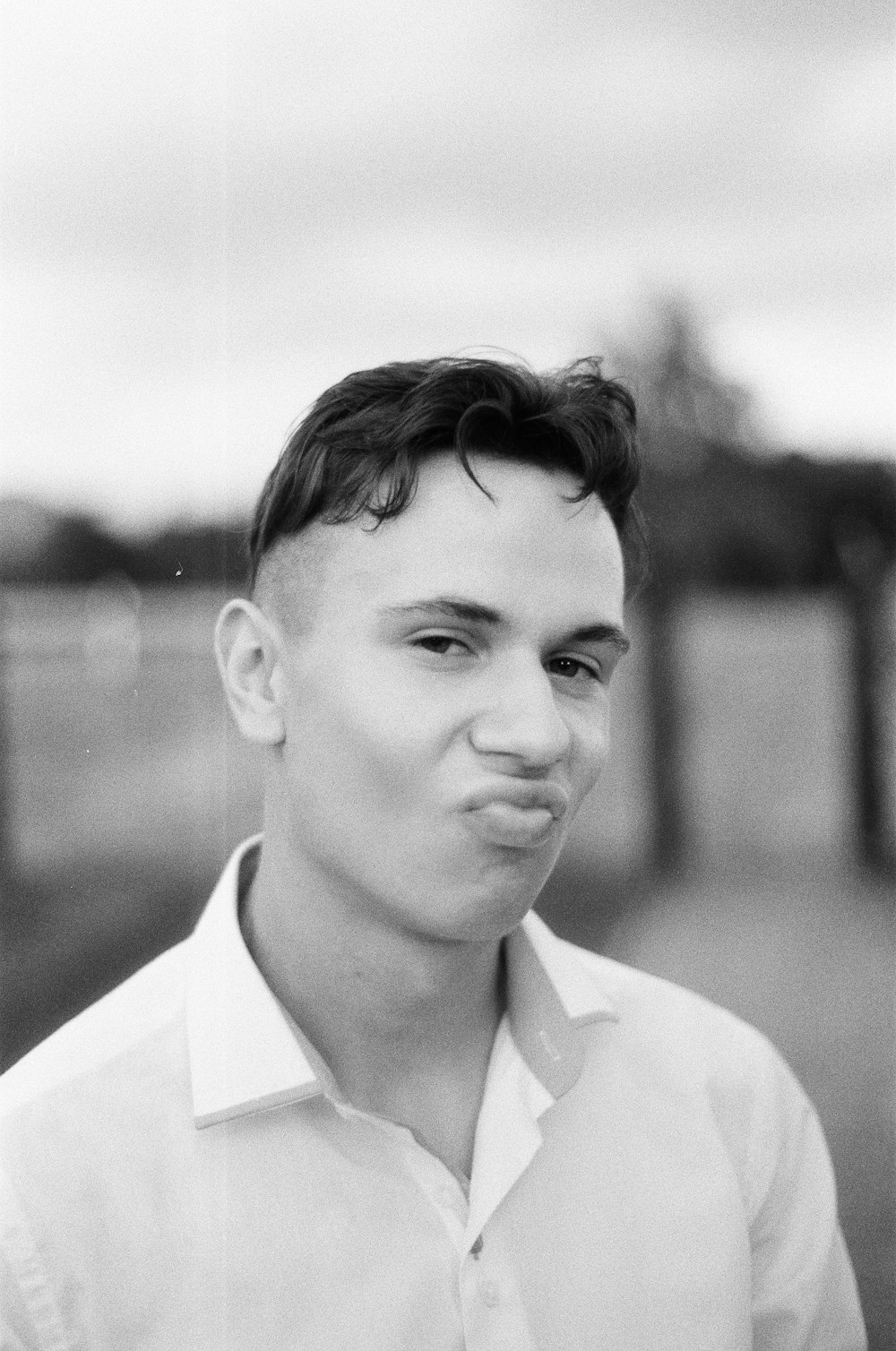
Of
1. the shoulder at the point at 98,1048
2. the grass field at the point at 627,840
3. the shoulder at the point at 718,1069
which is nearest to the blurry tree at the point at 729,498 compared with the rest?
the grass field at the point at 627,840

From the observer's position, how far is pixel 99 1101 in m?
0.93

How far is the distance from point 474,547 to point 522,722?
0.41ft

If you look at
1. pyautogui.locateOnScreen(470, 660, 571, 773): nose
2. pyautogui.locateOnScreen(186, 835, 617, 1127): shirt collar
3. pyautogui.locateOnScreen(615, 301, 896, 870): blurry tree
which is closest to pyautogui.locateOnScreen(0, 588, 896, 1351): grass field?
pyautogui.locateOnScreen(615, 301, 896, 870): blurry tree

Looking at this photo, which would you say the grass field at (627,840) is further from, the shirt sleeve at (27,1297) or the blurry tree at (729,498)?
the shirt sleeve at (27,1297)

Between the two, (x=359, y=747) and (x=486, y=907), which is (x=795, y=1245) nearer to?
(x=486, y=907)

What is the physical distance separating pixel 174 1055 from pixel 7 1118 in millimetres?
124

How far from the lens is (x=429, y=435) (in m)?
0.93

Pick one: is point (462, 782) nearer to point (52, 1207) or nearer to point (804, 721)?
point (52, 1207)

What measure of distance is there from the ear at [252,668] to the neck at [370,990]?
0.11 meters

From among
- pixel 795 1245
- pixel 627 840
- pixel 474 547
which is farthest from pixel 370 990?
pixel 627 840

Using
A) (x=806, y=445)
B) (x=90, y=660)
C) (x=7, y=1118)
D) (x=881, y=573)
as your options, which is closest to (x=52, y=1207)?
(x=7, y=1118)

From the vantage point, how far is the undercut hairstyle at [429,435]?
3.05 feet

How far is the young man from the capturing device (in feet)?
2.96

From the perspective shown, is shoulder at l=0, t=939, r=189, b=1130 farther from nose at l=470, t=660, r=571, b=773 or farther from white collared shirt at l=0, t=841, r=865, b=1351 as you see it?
nose at l=470, t=660, r=571, b=773
